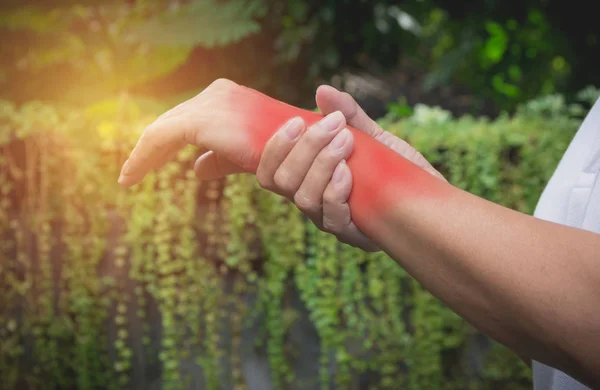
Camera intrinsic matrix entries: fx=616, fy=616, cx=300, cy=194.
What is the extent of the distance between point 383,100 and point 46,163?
13.4 ft

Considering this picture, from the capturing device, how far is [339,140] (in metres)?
1.11

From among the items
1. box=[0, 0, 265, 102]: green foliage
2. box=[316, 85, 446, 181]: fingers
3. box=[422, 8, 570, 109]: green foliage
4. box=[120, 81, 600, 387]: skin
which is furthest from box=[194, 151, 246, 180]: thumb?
box=[422, 8, 570, 109]: green foliage

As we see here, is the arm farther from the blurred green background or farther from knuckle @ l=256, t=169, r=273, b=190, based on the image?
the blurred green background

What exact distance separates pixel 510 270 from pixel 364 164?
0.32m

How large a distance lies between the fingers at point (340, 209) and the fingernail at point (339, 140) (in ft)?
0.10

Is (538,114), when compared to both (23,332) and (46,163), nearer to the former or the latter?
(46,163)

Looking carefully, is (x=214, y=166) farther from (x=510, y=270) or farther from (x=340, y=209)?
(x=510, y=270)

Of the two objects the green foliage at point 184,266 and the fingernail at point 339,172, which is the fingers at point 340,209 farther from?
the green foliage at point 184,266

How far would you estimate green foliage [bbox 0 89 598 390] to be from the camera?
310cm

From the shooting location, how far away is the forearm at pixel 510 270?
85cm

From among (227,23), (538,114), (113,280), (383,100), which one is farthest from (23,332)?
(383,100)

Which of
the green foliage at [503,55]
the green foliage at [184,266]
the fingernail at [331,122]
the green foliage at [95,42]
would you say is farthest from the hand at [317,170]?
the green foliage at [503,55]

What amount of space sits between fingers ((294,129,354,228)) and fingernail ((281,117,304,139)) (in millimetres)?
58

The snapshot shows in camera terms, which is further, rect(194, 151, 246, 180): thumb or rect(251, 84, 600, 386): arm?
rect(194, 151, 246, 180): thumb
